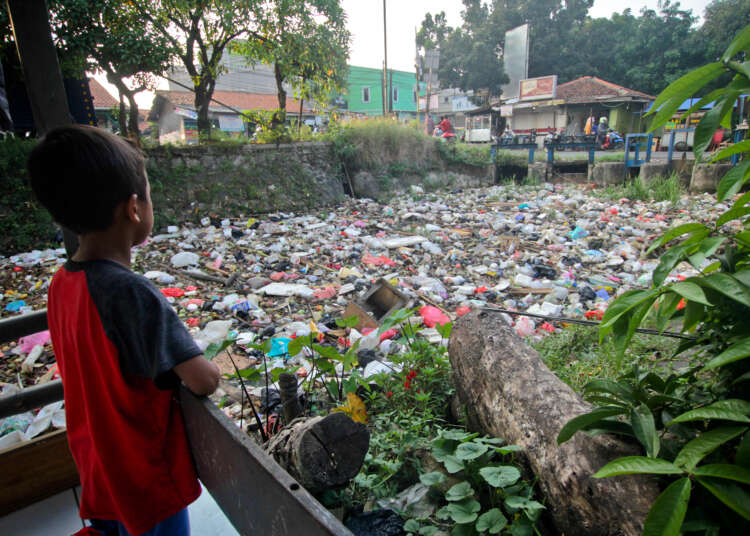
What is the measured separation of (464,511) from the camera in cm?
118

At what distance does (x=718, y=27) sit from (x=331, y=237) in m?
28.5

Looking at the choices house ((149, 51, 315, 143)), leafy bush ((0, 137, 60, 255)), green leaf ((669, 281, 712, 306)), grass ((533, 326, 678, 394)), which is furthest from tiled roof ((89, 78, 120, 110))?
green leaf ((669, 281, 712, 306))

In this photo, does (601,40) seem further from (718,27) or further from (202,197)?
(202,197)

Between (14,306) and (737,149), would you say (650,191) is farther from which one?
(14,306)

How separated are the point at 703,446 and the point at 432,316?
8.84ft

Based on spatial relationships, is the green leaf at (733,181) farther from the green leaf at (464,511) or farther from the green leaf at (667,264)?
the green leaf at (464,511)

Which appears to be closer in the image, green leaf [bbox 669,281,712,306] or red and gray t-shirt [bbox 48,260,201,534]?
green leaf [bbox 669,281,712,306]

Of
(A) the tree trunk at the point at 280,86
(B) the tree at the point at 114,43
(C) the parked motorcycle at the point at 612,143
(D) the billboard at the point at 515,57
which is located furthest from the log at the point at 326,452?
(D) the billboard at the point at 515,57

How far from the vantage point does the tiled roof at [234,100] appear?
20203 millimetres

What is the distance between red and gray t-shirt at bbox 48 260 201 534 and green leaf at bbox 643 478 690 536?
0.89 meters

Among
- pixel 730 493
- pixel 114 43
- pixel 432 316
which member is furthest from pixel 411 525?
pixel 114 43

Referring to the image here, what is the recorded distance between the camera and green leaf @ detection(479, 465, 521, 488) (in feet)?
3.75

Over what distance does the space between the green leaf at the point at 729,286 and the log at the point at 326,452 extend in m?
0.87

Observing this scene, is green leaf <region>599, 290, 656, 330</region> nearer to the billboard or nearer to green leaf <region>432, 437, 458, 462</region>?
green leaf <region>432, 437, 458, 462</region>
